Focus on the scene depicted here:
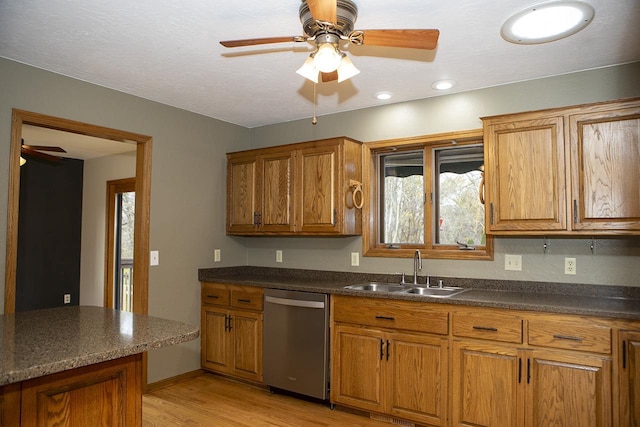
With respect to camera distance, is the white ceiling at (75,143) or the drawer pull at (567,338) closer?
the drawer pull at (567,338)

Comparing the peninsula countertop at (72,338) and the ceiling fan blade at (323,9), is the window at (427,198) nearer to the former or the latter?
the ceiling fan blade at (323,9)

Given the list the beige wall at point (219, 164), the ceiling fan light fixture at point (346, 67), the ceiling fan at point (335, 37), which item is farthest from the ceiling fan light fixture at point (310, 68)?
the beige wall at point (219, 164)

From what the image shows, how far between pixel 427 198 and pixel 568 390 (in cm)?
172

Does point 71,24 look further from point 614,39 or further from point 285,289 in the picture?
point 614,39

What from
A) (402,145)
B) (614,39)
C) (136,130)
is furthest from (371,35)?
(136,130)

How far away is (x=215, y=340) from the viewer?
3.99 m

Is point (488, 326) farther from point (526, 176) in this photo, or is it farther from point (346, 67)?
point (346, 67)

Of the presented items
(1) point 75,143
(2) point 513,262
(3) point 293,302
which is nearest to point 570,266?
(2) point 513,262

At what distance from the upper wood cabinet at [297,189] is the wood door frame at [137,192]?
897 millimetres

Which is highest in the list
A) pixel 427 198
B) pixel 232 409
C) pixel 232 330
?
pixel 427 198

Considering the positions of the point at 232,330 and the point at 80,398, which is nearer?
the point at 80,398

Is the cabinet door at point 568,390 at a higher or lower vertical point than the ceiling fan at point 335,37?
lower

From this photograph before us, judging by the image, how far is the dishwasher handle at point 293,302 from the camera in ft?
10.9

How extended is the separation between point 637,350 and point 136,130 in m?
3.72
